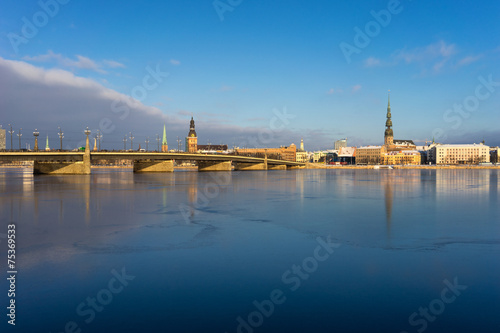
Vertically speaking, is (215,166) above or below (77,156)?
below

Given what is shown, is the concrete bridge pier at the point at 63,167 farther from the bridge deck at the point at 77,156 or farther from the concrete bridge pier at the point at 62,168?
the bridge deck at the point at 77,156

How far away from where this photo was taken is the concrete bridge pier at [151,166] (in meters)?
77.0

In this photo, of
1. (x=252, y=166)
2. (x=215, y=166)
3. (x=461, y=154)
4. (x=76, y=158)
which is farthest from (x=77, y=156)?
(x=461, y=154)

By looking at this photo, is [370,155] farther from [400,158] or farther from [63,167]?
[63,167]

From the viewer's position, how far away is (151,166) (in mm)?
77938

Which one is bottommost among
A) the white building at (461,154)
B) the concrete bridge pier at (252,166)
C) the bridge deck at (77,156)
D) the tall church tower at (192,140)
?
the concrete bridge pier at (252,166)

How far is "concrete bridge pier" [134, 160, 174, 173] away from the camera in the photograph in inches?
3031

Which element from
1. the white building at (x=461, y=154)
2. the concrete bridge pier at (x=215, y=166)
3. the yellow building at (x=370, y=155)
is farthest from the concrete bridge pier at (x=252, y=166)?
the white building at (x=461, y=154)

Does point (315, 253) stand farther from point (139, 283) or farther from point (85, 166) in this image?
point (85, 166)

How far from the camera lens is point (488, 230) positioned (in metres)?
12.4

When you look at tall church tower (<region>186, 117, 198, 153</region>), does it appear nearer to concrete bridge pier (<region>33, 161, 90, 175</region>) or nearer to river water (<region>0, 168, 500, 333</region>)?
concrete bridge pier (<region>33, 161, 90, 175</region>)

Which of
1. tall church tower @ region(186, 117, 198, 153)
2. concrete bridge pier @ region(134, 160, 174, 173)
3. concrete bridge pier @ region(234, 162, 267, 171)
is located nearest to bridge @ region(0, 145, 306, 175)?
concrete bridge pier @ region(134, 160, 174, 173)

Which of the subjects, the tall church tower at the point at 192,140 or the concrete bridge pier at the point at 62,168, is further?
the tall church tower at the point at 192,140

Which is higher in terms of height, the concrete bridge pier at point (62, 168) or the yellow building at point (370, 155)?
the yellow building at point (370, 155)
